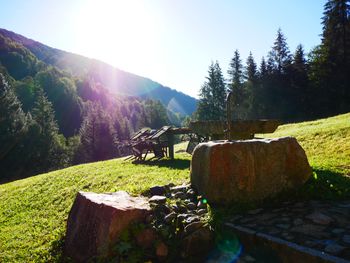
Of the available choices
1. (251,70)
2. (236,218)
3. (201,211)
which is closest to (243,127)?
(201,211)

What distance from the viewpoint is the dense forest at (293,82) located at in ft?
143

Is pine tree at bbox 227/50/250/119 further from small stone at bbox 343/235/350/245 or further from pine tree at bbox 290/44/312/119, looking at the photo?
small stone at bbox 343/235/350/245

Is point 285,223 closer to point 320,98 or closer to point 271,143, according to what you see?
point 271,143

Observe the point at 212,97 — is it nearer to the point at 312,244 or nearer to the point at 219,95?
the point at 219,95

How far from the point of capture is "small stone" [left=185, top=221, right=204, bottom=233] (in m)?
5.59

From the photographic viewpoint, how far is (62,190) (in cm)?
1184

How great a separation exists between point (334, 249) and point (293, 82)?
5051 centimetres

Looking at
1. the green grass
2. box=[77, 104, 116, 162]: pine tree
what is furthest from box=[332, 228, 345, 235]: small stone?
box=[77, 104, 116, 162]: pine tree

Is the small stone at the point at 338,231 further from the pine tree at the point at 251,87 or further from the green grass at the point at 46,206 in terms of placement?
the pine tree at the point at 251,87

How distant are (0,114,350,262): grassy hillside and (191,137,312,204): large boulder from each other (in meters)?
0.76

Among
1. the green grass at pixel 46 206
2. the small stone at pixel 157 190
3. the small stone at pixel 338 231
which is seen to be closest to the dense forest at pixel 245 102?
the green grass at pixel 46 206

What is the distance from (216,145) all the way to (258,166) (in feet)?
3.38

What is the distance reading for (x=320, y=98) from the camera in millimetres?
44625

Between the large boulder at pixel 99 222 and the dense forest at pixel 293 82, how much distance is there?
1422 inches
